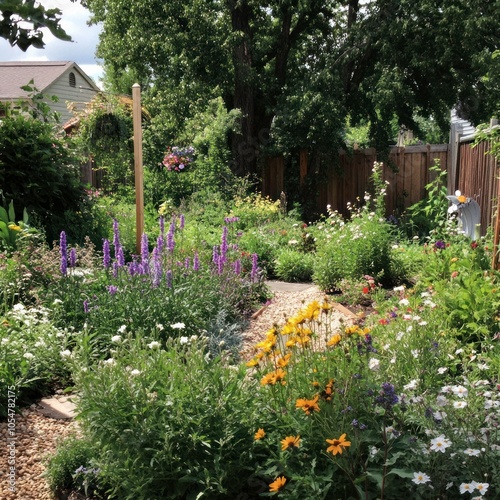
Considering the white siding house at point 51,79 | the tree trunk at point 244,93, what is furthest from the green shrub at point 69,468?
the white siding house at point 51,79

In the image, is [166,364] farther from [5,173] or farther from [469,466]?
[5,173]

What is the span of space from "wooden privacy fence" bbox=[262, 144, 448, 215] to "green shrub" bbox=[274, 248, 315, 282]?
545 cm

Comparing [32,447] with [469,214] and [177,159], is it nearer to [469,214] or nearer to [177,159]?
[469,214]

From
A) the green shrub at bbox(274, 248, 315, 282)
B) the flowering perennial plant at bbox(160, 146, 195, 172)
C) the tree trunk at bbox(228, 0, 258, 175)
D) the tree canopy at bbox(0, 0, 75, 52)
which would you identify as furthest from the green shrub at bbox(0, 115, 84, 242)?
the tree canopy at bbox(0, 0, 75, 52)

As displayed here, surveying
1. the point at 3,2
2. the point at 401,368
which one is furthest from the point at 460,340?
the point at 3,2

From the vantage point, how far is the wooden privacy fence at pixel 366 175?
42.0 ft

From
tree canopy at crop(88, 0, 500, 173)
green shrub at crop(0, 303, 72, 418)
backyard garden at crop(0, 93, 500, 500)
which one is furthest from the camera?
tree canopy at crop(88, 0, 500, 173)

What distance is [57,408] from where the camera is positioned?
13.0ft

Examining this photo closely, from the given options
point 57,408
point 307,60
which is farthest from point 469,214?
point 307,60

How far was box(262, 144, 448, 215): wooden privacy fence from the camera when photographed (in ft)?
42.0

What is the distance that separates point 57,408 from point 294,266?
4182 millimetres

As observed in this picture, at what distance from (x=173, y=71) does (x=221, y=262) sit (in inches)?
331

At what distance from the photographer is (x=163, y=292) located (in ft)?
15.8

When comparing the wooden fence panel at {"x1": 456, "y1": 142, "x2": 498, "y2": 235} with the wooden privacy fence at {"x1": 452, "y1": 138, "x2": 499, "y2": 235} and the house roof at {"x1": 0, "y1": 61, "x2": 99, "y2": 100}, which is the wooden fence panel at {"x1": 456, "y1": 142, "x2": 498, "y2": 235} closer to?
the wooden privacy fence at {"x1": 452, "y1": 138, "x2": 499, "y2": 235}
